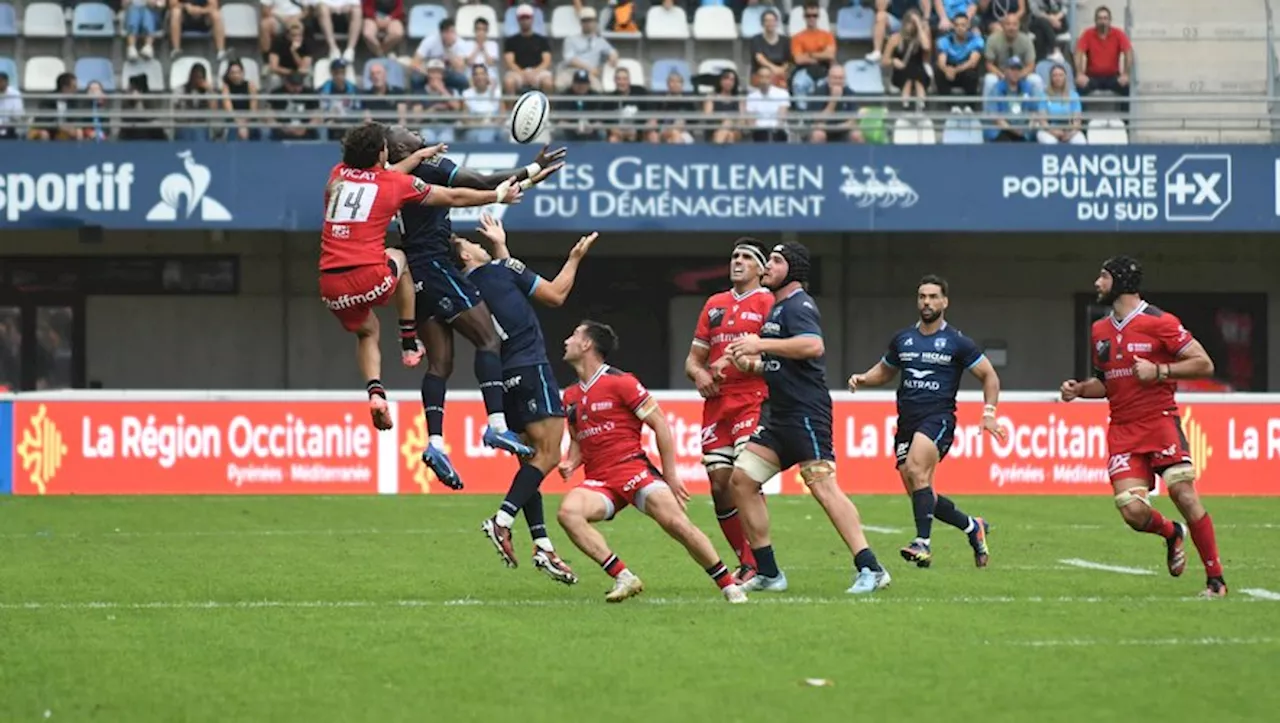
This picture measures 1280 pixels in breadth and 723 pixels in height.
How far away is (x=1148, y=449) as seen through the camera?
1320cm

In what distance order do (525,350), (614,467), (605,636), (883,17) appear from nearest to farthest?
(605,636), (614,467), (525,350), (883,17)

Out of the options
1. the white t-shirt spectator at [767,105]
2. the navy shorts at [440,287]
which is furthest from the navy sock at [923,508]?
the white t-shirt spectator at [767,105]

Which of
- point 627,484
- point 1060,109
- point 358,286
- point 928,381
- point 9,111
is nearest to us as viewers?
point 627,484

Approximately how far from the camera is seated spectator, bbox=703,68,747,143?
27906 mm

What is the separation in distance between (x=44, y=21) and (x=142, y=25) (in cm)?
175

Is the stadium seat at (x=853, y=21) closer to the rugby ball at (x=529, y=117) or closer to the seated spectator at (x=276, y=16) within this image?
the seated spectator at (x=276, y=16)

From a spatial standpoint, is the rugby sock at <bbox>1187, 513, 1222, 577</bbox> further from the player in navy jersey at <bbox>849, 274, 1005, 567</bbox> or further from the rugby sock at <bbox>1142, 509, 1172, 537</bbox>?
the player in navy jersey at <bbox>849, 274, 1005, 567</bbox>

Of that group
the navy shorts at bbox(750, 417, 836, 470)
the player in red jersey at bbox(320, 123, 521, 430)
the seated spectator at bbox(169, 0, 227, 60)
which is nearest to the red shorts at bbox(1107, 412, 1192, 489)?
the navy shorts at bbox(750, 417, 836, 470)

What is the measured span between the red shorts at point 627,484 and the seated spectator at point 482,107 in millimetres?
14907

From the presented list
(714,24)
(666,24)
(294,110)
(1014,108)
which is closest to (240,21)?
(294,110)

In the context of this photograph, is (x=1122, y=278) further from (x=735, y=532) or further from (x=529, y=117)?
(x=529, y=117)

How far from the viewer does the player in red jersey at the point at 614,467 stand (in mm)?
12312

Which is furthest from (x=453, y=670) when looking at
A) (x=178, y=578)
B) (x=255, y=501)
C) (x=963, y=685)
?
(x=255, y=501)

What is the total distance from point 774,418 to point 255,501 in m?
11.7
